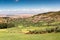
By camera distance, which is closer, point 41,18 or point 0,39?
point 0,39

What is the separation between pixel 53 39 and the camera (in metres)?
17.2

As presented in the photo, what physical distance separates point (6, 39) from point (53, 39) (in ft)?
15.9

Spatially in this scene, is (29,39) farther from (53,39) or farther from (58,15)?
(58,15)

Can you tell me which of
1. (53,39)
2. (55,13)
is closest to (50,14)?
(55,13)

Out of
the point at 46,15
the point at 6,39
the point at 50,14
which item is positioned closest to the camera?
the point at 6,39

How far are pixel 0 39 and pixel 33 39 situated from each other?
11.1 ft

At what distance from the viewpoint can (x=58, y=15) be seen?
49.2m

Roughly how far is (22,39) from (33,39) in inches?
46.2

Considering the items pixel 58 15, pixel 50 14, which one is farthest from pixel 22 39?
pixel 58 15

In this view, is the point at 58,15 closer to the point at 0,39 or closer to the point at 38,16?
the point at 38,16

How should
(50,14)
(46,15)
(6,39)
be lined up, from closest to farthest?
(6,39), (50,14), (46,15)

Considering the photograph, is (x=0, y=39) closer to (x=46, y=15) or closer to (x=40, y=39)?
(x=40, y=39)

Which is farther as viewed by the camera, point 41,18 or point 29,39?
point 41,18

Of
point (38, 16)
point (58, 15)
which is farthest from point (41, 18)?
point (58, 15)
